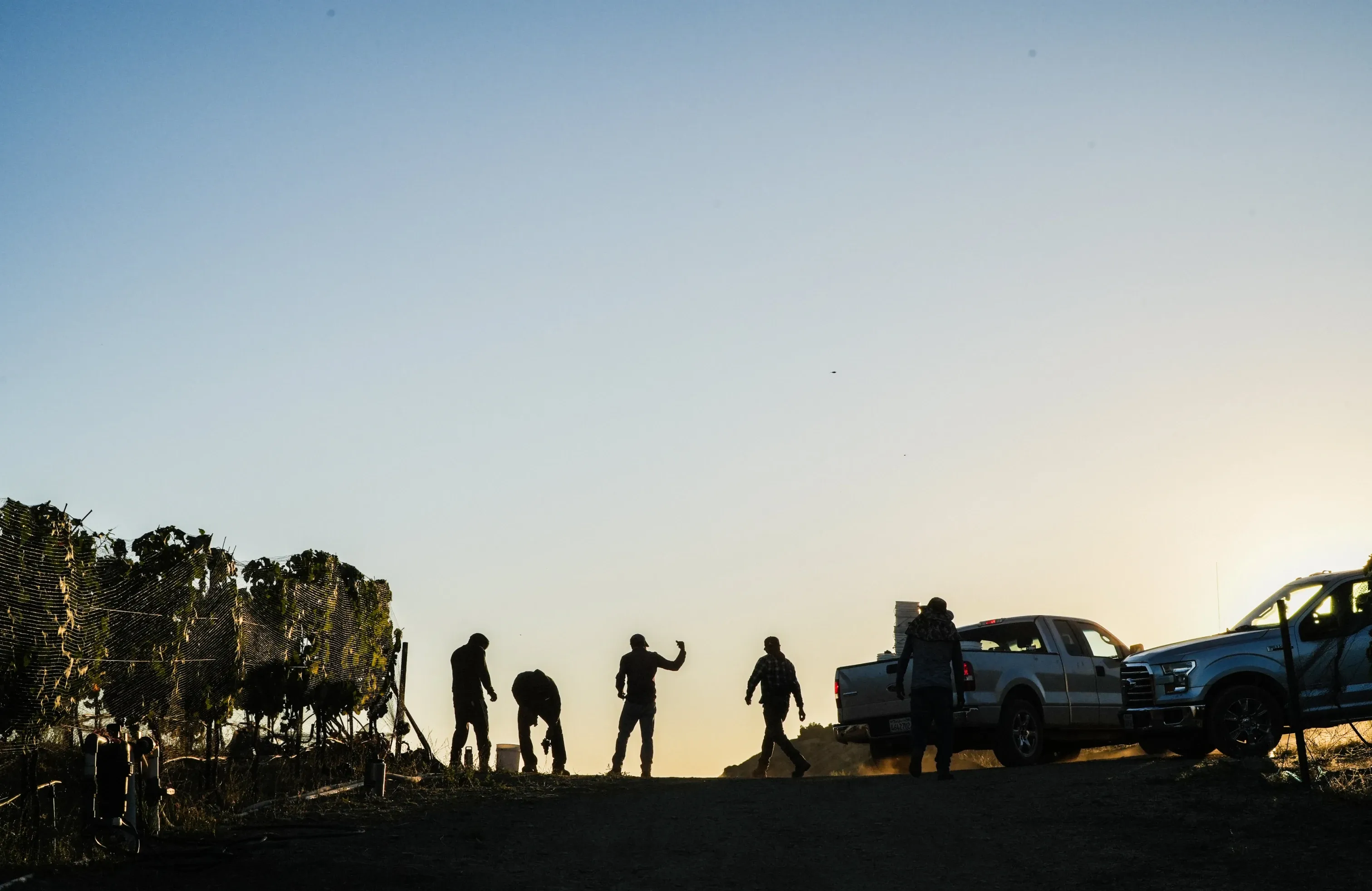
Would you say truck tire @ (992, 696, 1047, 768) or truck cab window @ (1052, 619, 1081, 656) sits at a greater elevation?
truck cab window @ (1052, 619, 1081, 656)

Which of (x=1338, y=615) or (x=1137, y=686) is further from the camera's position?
(x=1137, y=686)

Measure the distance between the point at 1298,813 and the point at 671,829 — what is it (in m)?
5.55

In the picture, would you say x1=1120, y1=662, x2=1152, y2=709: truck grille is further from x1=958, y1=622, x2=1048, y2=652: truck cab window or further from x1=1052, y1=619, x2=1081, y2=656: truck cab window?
x1=1052, y1=619, x2=1081, y2=656: truck cab window

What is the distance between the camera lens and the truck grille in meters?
17.2

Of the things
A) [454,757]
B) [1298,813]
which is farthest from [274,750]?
[1298,813]

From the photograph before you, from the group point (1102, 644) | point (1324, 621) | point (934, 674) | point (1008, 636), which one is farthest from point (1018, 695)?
point (1324, 621)

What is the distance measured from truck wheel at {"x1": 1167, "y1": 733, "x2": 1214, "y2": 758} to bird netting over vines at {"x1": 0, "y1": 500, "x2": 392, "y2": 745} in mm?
10255

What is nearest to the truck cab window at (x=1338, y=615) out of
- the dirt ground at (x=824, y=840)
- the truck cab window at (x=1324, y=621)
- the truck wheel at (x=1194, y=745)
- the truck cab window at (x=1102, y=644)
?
the truck cab window at (x=1324, y=621)

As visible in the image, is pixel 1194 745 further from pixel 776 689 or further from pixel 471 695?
pixel 471 695

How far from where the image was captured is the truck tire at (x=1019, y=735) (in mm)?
18609

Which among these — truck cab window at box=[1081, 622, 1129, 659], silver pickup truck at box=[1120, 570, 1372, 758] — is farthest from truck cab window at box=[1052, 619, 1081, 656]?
silver pickup truck at box=[1120, 570, 1372, 758]

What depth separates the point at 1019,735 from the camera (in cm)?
1881

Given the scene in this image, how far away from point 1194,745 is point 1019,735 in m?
2.46

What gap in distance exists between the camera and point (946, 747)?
1639 centimetres
